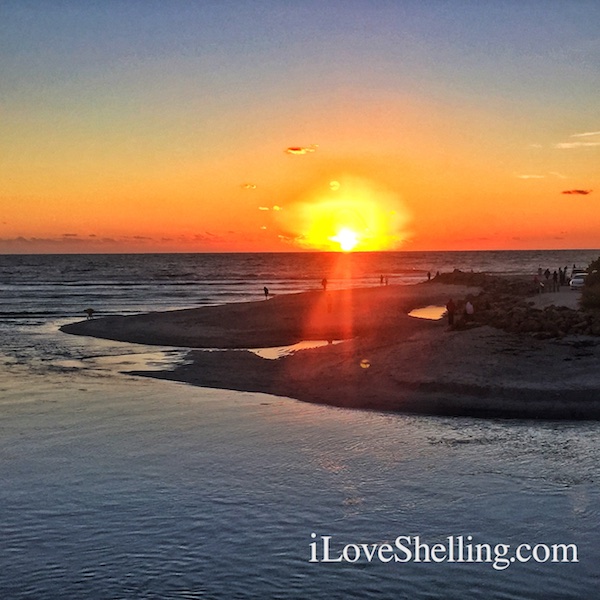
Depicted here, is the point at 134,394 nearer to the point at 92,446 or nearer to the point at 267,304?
the point at 92,446

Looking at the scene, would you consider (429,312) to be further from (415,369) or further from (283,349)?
(415,369)

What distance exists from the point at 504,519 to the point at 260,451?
23.6 ft

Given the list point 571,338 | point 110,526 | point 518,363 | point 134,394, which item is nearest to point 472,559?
point 110,526

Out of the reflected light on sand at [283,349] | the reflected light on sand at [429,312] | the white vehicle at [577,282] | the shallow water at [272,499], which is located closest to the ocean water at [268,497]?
the shallow water at [272,499]

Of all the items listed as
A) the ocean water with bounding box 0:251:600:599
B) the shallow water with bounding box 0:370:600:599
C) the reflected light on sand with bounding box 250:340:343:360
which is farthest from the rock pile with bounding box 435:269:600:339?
the shallow water with bounding box 0:370:600:599

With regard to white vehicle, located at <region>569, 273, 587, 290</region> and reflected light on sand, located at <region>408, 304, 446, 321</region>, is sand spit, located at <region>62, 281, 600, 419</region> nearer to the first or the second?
reflected light on sand, located at <region>408, 304, 446, 321</region>

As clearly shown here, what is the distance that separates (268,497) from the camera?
15.7 metres

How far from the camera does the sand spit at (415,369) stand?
79.0ft

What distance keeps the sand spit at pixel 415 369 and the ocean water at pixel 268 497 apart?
1.51m

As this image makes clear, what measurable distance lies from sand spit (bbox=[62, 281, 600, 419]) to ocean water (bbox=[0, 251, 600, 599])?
1514 mm

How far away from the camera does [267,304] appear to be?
55969 millimetres

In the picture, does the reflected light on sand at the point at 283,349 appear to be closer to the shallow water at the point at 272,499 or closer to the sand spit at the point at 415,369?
the sand spit at the point at 415,369

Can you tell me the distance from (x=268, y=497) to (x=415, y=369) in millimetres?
13086

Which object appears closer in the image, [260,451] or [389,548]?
[389,548]
